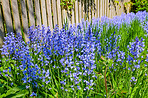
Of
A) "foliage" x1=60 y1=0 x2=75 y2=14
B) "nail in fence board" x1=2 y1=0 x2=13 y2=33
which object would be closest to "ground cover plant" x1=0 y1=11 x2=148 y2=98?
"nail in fence board" x1=2 y1=0 x2=13 y2=33

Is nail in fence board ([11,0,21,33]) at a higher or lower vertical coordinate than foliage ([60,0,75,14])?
lower

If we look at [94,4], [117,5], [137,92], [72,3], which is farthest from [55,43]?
[117,5]

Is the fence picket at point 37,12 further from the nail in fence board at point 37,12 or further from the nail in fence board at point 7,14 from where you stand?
the nail in fence board at point 7,14

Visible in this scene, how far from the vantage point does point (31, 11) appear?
3260 millimetres

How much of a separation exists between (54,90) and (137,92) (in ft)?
3.40

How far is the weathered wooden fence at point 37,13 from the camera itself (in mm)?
2836

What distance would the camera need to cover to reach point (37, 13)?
11.2 ft

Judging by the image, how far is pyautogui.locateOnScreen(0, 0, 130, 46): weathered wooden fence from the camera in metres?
2.84

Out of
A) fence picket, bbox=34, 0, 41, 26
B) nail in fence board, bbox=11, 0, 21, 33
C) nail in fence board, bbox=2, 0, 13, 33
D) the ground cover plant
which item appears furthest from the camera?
fence picket, bbox=34, 0, 41, 26

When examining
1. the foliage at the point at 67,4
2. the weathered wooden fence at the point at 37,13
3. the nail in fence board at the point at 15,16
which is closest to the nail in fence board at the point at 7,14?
the weathered wooden fence at the point at 37,13

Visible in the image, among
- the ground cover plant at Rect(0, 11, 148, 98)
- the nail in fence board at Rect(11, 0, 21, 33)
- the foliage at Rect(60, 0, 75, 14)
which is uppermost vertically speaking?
the foliage at Rect(60, 0, 75, 14)

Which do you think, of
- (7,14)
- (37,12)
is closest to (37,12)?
(37,12)

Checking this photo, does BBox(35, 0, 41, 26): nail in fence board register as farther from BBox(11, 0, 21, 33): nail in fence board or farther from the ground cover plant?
the ground cover plant

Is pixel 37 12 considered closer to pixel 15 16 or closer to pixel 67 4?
pixel 15 16
